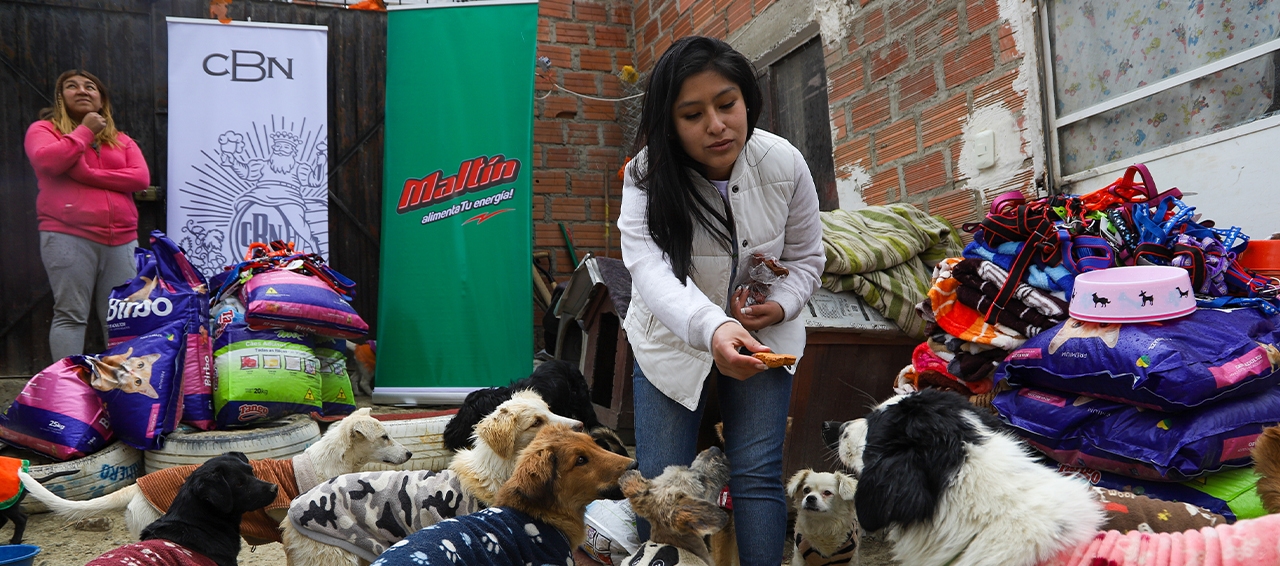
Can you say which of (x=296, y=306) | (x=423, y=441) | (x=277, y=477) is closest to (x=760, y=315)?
(x=277, y=477)

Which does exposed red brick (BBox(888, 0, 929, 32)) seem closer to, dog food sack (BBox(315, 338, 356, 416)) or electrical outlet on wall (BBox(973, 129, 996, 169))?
electrical outlet on wall (BBox(973, 129, 996, 169))

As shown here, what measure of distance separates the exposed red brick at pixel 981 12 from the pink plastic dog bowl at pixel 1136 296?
1691mm

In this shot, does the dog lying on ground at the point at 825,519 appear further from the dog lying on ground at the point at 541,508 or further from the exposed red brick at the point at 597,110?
the exposed red brick at the point at 597,110

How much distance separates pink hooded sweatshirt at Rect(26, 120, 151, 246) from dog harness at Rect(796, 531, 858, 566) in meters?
4.41

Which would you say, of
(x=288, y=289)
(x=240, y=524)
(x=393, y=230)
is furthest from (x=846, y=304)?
(x=393, y=230)

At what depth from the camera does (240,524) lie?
8.98ft

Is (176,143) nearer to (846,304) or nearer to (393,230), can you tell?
(393,230)

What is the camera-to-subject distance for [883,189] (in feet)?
14.7

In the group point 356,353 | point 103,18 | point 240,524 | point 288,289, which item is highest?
point 103,18

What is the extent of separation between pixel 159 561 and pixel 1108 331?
2751mm

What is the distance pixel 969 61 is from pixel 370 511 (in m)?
3.28

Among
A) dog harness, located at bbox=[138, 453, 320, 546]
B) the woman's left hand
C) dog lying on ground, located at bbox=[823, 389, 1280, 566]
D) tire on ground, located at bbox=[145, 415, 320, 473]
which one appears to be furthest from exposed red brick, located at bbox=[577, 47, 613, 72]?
dog lying on ground, located at bbox=[823, 389, 1280, 566]

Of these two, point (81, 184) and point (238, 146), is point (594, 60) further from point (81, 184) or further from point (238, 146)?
point (81, 184)

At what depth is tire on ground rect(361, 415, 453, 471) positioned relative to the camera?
3709mm
